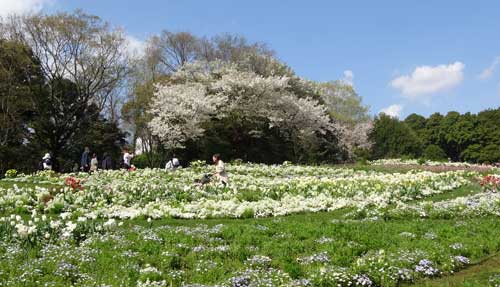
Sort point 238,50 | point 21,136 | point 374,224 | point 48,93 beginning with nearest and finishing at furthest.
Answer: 1. point 374,224
2. point 21,136
3. point 48,93
4. point 238,50

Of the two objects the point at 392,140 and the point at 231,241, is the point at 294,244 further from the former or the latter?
the point at 392,140

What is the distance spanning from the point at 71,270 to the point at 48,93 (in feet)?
108

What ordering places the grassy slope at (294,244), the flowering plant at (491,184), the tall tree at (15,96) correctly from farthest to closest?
1. the tall tree at (15,96)
2. the flowering plant at (491,184)
3. the grassy slope at (294,244)

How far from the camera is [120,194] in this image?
43.7 ft

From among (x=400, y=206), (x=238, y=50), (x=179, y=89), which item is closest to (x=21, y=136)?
(x=179, y=89)

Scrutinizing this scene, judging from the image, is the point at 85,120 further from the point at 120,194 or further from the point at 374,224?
the point at 374,224

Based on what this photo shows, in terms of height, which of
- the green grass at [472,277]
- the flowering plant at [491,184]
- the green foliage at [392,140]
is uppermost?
the green foliage at [392,140]

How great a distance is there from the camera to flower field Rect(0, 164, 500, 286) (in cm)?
633

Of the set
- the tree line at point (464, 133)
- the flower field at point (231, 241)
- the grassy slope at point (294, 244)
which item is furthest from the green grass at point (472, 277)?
the tree line at point (464, 133)

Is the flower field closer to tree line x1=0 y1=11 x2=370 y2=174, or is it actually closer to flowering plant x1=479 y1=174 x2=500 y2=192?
flowering plant x1=479 y1=174 x2=500 y2=192

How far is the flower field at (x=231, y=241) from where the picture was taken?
6332 mm

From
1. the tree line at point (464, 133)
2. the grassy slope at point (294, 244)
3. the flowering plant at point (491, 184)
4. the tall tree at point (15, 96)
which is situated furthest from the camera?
the tree line at point (464, 133)

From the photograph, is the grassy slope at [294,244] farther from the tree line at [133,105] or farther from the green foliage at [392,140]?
the green foliage at [392,140]

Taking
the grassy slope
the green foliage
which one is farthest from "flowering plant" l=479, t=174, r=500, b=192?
the green foliage
